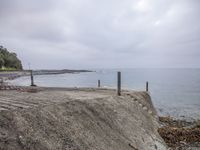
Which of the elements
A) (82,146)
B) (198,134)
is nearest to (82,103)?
(82,146)

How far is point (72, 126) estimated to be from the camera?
25.2 feet

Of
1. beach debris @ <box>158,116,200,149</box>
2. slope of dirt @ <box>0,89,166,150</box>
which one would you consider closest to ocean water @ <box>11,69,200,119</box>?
beach debris @ <box>158,116,200,149</box>

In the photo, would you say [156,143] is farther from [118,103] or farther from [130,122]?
[118,103]

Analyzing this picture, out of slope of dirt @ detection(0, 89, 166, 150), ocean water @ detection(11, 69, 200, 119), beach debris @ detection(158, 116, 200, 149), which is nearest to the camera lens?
slope of dirt @ detection(0, 89, 166, 150)

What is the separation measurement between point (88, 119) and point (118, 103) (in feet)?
13.4

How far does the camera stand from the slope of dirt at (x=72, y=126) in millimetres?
6062

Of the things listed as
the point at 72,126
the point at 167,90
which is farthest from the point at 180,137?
the point at 167,90

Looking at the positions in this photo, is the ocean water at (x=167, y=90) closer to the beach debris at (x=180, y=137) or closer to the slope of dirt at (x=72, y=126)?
the beach debris at (x=180, y=137)

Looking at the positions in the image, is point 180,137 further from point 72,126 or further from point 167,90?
point 167,90

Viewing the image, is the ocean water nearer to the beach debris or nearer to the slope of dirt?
the beach debris

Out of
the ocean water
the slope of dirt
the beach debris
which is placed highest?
the slope of dirt

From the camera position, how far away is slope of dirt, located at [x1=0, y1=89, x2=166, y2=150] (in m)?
6.06

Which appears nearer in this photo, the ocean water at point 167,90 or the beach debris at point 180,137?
the beach debris at point 180,137

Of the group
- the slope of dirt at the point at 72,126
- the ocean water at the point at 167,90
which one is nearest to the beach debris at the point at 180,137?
the slope of dirt at the point at 72,126
